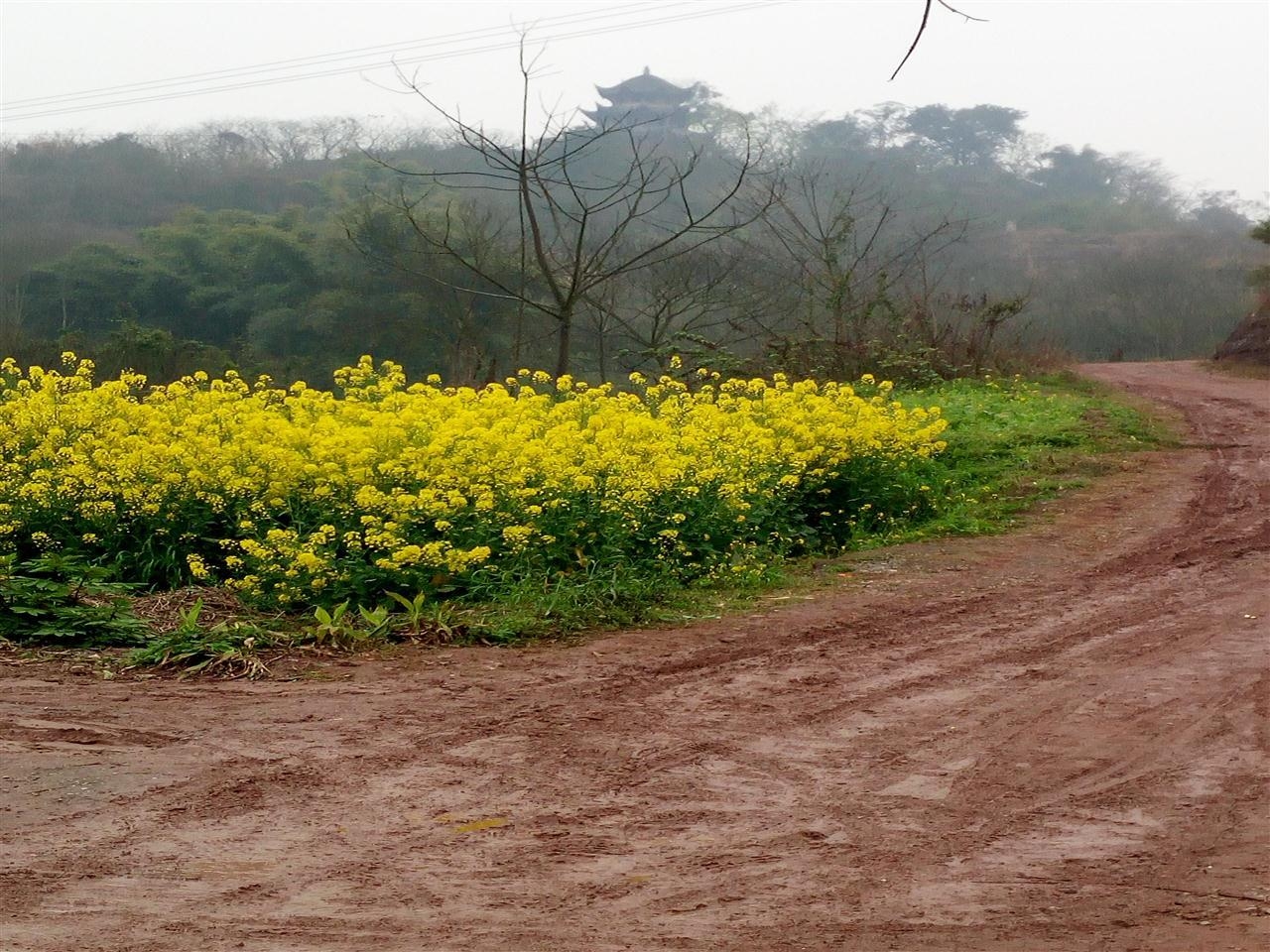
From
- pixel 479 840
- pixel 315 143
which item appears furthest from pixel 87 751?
pixel 315 143

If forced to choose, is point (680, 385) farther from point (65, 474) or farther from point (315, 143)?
point (315, 143)

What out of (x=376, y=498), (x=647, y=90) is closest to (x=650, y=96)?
(x=647, y=90)

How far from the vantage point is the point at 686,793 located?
4031 millimetres

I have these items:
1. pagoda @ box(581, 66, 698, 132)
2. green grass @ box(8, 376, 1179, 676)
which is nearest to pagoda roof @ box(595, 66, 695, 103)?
pagoda @ box(581, 66, 698, 132)

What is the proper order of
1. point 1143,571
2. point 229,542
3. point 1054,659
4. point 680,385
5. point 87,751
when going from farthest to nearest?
1. point 680,385
2. point 1143,571
3. point 229,542
4. point 1054,659
5. point 87,751

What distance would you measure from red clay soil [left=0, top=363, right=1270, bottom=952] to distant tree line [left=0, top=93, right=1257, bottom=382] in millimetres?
13472

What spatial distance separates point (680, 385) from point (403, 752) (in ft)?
21.0

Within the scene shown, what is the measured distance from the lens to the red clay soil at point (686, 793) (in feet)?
10.4

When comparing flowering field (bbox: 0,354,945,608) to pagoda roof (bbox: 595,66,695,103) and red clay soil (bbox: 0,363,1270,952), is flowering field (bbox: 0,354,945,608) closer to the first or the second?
red clay soil (bbox: 0,363,1270,952)

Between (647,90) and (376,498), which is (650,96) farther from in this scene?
(376,498)

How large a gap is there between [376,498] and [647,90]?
56.6 meters

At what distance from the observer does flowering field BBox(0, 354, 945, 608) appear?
671cm

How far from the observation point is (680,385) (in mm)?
10555

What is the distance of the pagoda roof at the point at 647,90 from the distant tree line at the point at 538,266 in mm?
5915
